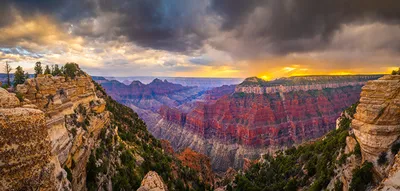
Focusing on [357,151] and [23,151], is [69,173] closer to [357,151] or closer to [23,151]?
[23,151]

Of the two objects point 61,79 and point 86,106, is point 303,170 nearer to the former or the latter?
point 86,106

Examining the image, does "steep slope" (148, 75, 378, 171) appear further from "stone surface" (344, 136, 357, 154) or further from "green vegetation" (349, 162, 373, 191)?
"green vegetation" (349, 162, 373, 191)

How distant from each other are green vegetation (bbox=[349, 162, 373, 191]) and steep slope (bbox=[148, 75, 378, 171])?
91993 mm

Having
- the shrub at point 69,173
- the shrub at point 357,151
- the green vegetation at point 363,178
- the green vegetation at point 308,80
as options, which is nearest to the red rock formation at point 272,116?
the green vegetation at point 308,80

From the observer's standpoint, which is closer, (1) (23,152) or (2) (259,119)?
(1) (23,152)

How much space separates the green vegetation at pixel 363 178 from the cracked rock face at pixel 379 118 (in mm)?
771

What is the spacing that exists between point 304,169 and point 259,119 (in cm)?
9738

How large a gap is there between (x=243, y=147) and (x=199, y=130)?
1512 inches

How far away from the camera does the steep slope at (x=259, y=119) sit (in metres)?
125

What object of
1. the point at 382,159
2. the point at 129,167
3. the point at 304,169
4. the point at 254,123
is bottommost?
the point at 254,123

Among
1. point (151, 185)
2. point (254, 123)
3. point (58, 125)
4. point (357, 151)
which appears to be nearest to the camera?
point (151, 185)

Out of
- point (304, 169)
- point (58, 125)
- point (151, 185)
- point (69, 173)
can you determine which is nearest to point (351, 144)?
point (304, 169)

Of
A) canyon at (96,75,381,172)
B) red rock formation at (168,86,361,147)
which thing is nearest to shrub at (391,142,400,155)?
canyon at (96,75,381,172)

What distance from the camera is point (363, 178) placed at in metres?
20.1
